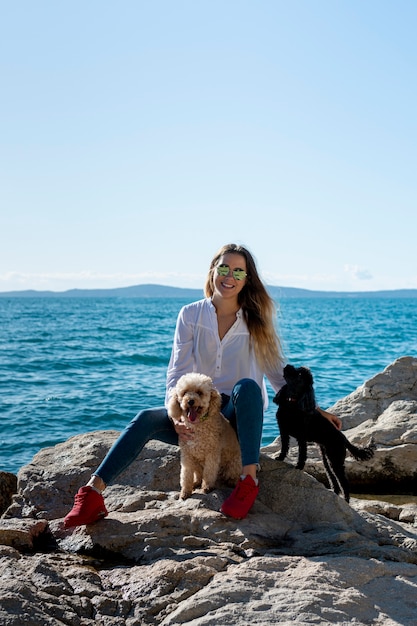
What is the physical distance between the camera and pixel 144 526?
4113mm

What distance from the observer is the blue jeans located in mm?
4305

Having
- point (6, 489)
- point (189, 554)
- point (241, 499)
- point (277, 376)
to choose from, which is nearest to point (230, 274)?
point (277, 376)

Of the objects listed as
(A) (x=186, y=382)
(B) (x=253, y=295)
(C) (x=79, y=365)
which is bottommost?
(C) (x=79, y=365)

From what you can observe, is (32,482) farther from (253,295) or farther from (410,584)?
(410,584)

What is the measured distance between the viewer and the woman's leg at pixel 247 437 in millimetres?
4195

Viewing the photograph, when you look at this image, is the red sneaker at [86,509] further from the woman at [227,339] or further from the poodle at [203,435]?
the poodle at [203,435]

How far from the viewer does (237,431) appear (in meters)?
4.40

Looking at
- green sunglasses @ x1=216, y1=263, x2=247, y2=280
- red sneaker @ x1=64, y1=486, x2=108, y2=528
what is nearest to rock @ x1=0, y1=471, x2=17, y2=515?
red sneaker @ x1=64, y1=486, x2=108, y2=528

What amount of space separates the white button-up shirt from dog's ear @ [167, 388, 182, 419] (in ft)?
1.37

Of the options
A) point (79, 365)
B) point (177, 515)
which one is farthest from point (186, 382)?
point (79, 365)

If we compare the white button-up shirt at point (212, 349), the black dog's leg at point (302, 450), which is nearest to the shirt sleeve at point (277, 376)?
the white button-up shirt at point (212, 349)

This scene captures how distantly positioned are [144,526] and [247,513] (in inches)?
26.5

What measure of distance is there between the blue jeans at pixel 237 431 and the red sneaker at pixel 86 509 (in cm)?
13

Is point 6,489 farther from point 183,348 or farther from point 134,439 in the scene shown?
point 183,348
